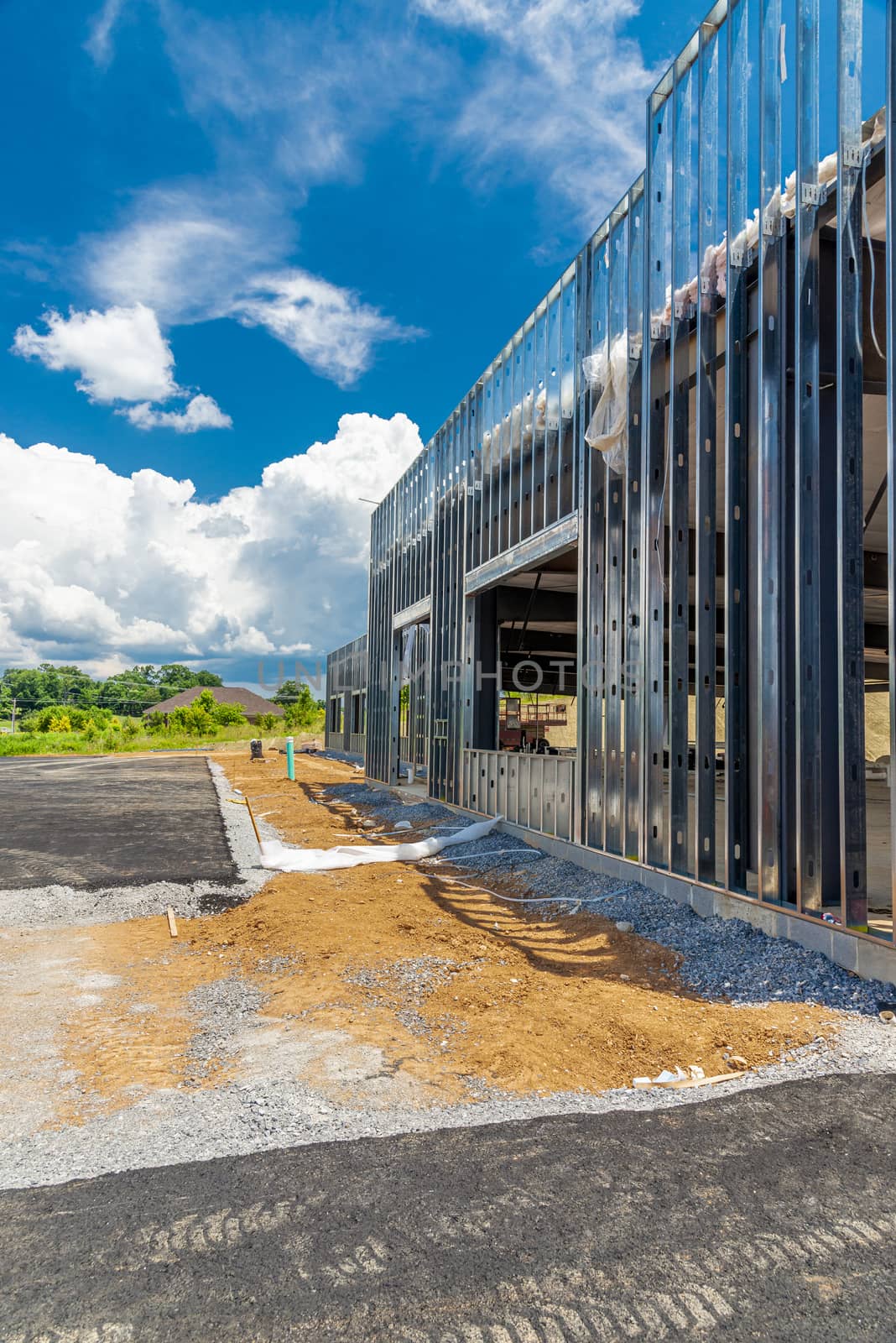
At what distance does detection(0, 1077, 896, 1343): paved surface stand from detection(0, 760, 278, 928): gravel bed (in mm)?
5612

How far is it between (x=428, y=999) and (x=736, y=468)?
4638mm

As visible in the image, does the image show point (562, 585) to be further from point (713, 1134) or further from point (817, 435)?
point (713, 1134)

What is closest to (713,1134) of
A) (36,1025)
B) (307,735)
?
(36,1025)

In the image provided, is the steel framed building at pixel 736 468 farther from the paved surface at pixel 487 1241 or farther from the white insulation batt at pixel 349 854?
the paved surface at pixel 487 1241

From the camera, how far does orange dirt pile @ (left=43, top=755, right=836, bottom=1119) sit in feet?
13.4

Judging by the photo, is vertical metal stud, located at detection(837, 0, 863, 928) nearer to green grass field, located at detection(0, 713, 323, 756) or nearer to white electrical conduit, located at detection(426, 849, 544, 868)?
white electrical conduit, located at detection(426, 849, 544, 868)

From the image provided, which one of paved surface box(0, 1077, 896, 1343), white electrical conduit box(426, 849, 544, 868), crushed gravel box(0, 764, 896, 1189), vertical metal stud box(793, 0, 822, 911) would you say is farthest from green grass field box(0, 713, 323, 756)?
paved surface box(0, 1077, 896, 1343)

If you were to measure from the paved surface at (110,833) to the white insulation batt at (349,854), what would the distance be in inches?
24.2

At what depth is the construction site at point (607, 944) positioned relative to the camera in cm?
240

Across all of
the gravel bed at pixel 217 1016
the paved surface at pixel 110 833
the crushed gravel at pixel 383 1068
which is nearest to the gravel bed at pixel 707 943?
the crushed gravel at pixel 383 1068

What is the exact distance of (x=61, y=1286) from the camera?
231cm

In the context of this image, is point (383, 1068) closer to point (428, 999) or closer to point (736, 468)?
point (428, 999)

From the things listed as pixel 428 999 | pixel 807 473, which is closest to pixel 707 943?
pixel 428 999

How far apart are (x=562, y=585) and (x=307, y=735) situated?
143 feet
